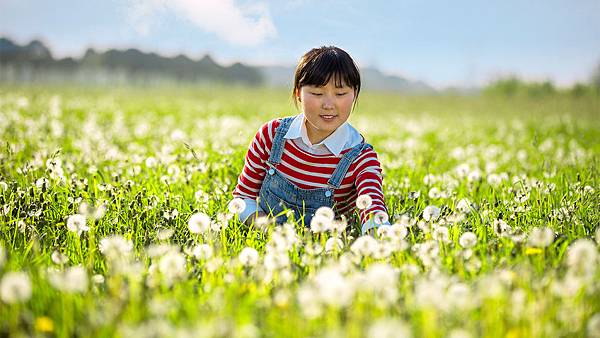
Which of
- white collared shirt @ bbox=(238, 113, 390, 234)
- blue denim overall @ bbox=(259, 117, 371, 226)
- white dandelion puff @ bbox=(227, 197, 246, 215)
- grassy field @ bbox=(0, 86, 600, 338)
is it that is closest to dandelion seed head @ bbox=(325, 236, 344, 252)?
grassy field @ bbox=(0, 86, 600, 338)

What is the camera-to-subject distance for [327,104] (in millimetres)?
3422

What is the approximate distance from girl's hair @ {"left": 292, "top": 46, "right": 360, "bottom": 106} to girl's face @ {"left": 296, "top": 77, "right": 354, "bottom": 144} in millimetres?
35

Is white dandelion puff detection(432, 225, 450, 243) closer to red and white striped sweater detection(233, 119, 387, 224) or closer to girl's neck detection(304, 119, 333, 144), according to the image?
red and white striped sweater detection(233, 119, 387, 224)

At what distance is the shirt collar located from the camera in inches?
145

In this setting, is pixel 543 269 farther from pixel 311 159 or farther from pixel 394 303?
pixel 311 159

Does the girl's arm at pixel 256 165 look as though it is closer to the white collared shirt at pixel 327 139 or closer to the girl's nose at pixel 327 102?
the white collared shirt at pixel 327 139

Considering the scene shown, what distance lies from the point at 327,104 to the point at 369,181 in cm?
57

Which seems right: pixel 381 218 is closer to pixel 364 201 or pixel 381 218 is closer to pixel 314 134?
pixel 364 201

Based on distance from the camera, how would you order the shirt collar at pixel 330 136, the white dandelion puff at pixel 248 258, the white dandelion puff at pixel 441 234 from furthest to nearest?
1. the shirt collar at pixel 330 136
2. the white dandelion puff at pixel 441 234
3. the white dandelion puff at pixel 248 258

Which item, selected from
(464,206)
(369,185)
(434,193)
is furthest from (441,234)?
(434,193)

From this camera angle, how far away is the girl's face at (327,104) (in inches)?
135

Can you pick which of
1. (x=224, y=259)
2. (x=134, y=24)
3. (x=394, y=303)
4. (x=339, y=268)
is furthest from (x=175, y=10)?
(x=394, y=303)

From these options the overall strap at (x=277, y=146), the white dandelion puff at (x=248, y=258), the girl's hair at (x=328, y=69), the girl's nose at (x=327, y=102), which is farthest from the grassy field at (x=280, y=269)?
the girl's hair at (x=328, y=69)

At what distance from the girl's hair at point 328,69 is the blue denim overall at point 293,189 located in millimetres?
455
